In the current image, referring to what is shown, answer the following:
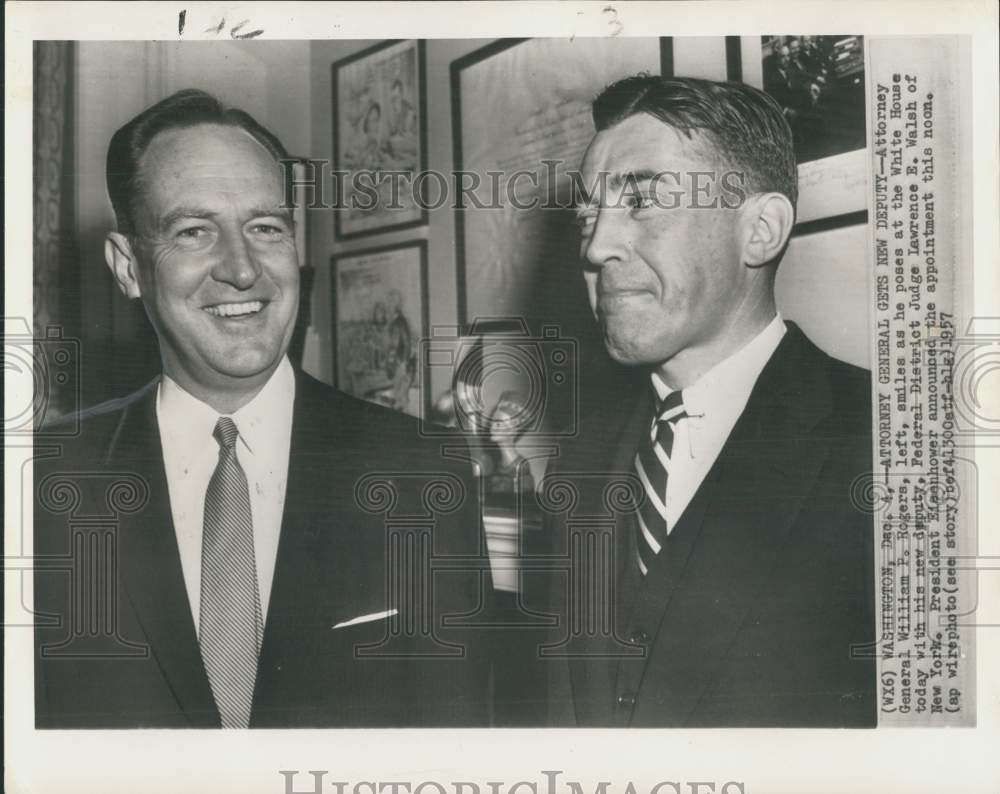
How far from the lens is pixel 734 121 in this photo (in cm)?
157

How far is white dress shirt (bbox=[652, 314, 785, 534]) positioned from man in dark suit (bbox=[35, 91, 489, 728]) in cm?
38

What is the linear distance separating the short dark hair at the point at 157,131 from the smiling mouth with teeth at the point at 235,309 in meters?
0.21

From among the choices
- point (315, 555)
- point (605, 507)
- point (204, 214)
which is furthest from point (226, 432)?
point (605, 507)

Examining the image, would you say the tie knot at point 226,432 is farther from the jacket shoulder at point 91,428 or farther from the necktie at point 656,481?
the necktie at point 656,481

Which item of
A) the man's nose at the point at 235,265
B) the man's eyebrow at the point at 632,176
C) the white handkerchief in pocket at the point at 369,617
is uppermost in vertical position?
the man's eyebrow at the point at 632,176

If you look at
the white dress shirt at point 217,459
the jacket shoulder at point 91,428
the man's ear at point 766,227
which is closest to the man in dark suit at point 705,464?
the man's ear at point 766,227

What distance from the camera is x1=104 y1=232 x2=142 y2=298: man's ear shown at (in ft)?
5.29

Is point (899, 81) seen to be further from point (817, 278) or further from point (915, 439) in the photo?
point (915, 439)

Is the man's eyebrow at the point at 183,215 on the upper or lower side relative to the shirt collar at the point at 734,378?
upper

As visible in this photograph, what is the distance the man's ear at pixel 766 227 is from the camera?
5.13 feet

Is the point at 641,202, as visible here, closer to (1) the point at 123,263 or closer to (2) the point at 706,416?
(2) the point at 706,416

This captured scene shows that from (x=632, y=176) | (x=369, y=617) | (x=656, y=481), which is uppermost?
(x=632, y=176)

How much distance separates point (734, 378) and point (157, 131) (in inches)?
45.1

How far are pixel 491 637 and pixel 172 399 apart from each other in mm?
734
